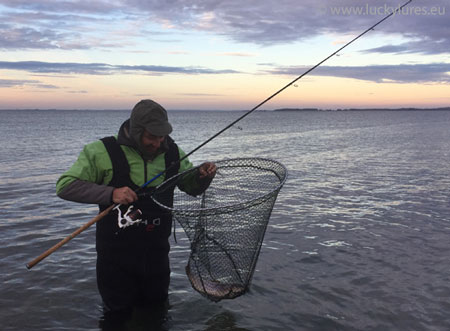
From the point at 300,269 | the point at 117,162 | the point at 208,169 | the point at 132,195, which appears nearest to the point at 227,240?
the point at 208,169

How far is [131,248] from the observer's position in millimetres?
4117

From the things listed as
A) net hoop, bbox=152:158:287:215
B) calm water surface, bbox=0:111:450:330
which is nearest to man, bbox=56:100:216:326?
net hoop, bbox=152:158:287:215

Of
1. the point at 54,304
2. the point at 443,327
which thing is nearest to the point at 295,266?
the point at 443,327

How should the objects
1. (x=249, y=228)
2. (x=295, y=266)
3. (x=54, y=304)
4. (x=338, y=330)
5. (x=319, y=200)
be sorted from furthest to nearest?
(x=319, y=200) → (x=295, y=266) → (x=54, y=304) → (x=338, y=330) → (x=249, y=228)

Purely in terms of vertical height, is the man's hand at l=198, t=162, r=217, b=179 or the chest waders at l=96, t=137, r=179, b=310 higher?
the man's hand at l=198, t=162, r=217, b=179

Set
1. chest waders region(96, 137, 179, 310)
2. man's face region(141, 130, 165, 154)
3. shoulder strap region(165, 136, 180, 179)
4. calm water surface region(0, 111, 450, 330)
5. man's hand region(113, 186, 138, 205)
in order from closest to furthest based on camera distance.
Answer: man's hand region(113, 186, 138, 205), man's face region(141, 130, 165, 154), chest waders region(96, 137, 179, 310), shoulder strap region(165, 136, 180, 179), calm water surface region(0, 111, 450, 330)

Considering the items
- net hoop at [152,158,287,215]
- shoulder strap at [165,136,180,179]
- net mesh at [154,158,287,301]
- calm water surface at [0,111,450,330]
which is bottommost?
calm water surface at [0,111,450,330]

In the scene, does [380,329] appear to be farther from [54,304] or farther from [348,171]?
[348,171]

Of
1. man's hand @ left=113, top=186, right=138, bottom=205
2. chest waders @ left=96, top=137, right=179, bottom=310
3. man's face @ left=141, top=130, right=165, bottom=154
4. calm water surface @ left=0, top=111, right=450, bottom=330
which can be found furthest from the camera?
→ calm water surface @ left=0, top=111, right=450, bottom=330

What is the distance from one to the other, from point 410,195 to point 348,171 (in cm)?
593

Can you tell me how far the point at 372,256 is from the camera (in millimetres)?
7777

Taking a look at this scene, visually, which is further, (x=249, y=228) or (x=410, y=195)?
(x=410, y=195)

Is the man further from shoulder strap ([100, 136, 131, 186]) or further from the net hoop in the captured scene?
the net hoop

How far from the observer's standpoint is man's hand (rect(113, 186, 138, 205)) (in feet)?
12.0
